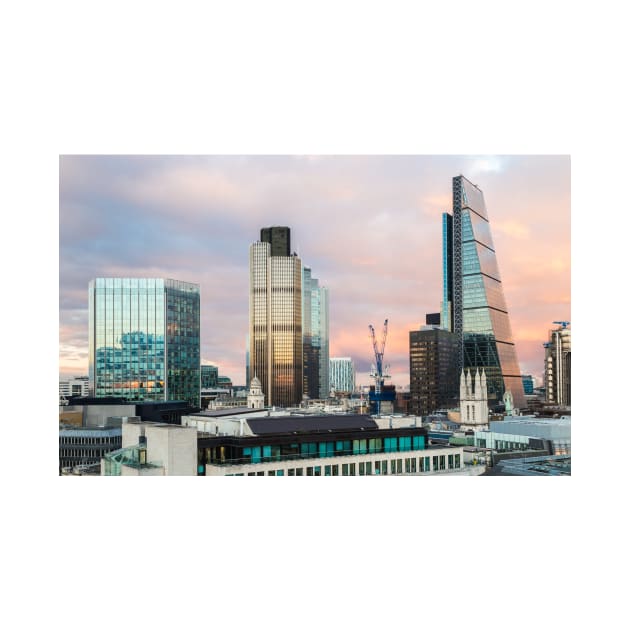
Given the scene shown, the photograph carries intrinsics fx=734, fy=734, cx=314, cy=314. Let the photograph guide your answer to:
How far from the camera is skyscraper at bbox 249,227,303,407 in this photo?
141 meters

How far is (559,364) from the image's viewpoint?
13438 centimetres

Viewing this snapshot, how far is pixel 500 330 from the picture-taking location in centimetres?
12356

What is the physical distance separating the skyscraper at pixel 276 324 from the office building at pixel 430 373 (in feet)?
87.6

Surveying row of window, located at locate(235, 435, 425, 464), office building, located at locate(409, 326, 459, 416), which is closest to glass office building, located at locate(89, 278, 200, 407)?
office building, located at locate(409, 326, 459, 416)

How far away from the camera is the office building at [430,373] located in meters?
122

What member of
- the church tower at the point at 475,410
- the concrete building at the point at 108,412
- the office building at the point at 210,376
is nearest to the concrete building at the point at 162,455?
the concrete building at the point at 108,412

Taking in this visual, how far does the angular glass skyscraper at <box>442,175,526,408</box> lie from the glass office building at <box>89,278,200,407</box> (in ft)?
167

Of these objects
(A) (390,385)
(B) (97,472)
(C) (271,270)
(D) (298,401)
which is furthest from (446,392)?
(B) (97,472)

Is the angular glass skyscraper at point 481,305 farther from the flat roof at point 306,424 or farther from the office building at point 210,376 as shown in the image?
the flat roof at point 306,424

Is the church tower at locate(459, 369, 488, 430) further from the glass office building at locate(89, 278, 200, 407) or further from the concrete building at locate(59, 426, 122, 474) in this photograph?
A: the concrete building at locate(59, 426, 122, 474)

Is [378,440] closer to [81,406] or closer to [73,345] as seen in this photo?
[81,406]

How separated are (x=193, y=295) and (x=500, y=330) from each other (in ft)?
184

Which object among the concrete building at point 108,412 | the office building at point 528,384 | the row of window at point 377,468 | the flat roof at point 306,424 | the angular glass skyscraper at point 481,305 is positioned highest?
the angular glass skyscraper at point 481,305

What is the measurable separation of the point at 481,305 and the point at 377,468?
298 ft
